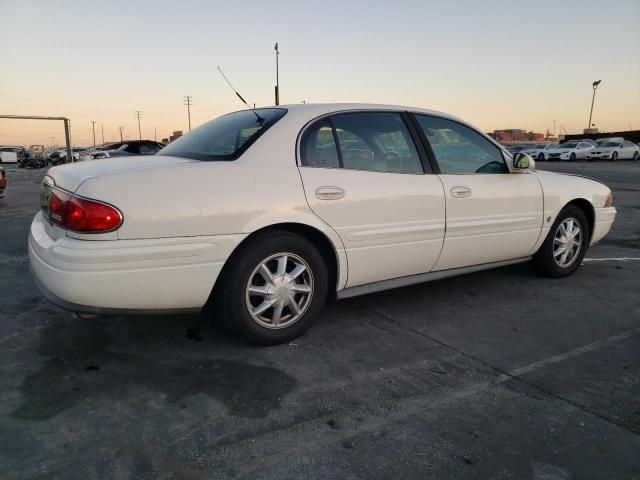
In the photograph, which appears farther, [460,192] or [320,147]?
[460,192]

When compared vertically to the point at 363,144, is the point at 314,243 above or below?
below

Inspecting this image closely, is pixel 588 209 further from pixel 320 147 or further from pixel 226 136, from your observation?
pixel 226 136

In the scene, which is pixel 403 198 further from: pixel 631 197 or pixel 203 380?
pixel 631 197

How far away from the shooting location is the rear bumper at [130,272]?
8.04 feet

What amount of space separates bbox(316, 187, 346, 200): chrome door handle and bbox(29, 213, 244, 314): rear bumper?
1.90 feet

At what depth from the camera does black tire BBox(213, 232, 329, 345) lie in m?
2.83

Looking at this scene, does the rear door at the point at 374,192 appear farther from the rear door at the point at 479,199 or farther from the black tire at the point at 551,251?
the black tire at the point at 551,251

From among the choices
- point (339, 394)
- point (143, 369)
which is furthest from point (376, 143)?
point (143, 369)

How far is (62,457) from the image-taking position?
198 centimetres

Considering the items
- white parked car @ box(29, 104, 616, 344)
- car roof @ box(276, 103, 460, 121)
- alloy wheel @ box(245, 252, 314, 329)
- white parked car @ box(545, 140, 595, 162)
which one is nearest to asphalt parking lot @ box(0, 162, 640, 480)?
alloy wheel @ box(245, 252, 314, 329)

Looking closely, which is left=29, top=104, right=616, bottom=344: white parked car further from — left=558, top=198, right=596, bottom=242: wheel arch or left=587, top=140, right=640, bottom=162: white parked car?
Answer: left=587, top=140, right=640, bottom=162: white parked car

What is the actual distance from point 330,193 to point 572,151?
1393 inches

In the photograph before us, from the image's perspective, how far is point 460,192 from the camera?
3.66m

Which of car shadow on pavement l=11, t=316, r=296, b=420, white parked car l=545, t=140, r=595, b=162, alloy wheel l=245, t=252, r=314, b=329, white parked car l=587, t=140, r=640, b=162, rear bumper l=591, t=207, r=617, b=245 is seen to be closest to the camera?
car shadow on pavement l=11, t=316, r=296, b=420
